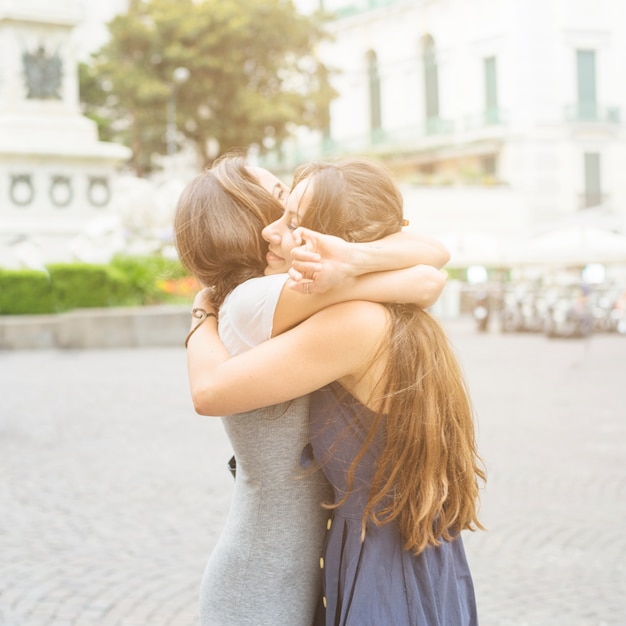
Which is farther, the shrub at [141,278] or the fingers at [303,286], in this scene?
the shrub at [141,278]

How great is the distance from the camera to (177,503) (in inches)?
271

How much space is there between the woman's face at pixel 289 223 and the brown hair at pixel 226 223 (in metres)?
0.05

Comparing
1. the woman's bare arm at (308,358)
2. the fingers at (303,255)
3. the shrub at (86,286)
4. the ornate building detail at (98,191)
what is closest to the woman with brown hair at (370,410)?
the woman's bare arm at (308,358)

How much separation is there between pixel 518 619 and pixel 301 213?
296 centimetres

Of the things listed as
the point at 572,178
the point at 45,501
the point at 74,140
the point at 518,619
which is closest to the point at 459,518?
the point at 518,619

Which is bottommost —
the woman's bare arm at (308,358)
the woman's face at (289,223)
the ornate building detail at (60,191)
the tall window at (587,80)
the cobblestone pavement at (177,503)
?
the cobblestone pavement at (177,503)

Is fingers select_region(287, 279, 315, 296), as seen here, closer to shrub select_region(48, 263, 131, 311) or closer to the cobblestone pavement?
the cobblestone pavement

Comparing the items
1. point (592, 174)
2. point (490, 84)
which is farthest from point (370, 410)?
point (490, 84)

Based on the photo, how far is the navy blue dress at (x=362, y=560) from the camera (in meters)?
2.21

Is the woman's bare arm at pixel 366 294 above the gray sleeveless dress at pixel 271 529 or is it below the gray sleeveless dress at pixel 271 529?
above

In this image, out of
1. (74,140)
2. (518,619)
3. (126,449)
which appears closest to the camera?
(518,619)

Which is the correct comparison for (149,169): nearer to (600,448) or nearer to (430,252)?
(600,448)

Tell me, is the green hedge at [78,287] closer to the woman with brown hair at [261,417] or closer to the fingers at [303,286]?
the woman with brown hair at [261,417]

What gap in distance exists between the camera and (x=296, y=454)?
230cm
